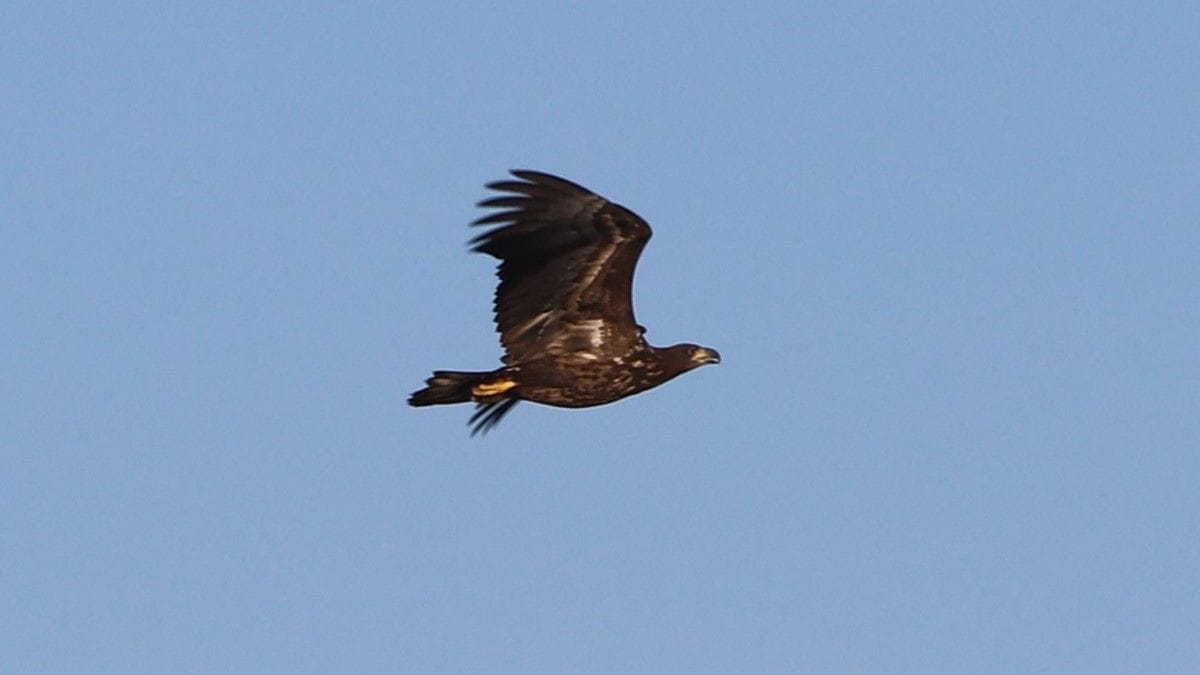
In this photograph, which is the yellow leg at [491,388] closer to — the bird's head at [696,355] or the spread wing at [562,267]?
the spread wing at [562,267]

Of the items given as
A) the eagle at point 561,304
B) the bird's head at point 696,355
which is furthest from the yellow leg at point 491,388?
the bird's head at point 696,355

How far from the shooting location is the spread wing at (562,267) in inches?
1156

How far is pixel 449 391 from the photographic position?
29.8 metres

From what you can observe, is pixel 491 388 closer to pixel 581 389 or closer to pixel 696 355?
pixel 581 389

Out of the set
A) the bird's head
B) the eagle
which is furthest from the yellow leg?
the bird's head

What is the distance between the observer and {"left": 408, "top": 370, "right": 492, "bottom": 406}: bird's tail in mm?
29828

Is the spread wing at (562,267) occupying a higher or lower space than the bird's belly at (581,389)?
higher

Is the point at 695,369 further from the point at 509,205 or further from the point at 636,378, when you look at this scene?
the point at 509,205

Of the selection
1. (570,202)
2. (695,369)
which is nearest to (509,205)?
(570,202)

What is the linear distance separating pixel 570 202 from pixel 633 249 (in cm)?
69

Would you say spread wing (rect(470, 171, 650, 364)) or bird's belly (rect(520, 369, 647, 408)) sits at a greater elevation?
spread wing (rect(470, 171, 650, 364))

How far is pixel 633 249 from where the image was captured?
29625 millimetres

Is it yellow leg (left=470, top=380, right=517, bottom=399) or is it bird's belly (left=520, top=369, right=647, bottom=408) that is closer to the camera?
yellow leg (left=470, top=380, right=517, bottom=399)

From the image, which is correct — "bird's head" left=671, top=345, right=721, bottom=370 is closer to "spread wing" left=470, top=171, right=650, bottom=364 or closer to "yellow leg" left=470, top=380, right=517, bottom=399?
"spread wing" left=470, top=171, right=650, bottom=364
